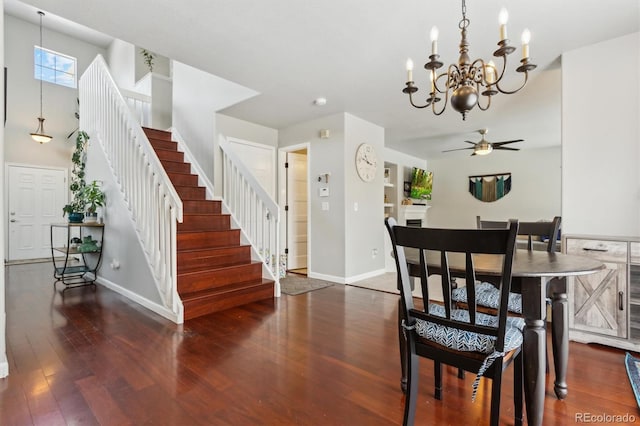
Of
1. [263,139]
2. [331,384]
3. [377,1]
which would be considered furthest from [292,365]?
[263,139]

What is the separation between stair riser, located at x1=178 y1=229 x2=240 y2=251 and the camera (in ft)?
11.3

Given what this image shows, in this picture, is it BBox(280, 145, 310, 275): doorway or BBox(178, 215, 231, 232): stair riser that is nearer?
BBox(178, 215, 231, 232): stair riser

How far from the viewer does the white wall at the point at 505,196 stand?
6.67 meters

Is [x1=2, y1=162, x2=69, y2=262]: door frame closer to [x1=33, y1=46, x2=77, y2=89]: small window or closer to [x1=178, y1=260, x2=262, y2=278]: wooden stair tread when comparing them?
[x1=33, y1=46, x2=77, y2=89]: small window

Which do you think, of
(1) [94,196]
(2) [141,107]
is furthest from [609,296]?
(2) [141,107]

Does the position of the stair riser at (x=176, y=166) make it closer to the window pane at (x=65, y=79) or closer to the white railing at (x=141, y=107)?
the white railing at (x=141, y=107)

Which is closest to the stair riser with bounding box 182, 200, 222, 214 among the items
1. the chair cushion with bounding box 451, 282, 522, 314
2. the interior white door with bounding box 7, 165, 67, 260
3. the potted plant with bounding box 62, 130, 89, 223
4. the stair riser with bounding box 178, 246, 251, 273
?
the stair riser with bounding box 178, 246, 251, 273

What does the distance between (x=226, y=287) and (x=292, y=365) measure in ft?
5.08

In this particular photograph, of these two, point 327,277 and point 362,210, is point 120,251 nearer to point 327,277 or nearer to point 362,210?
point 327,277

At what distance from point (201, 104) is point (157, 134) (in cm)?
106

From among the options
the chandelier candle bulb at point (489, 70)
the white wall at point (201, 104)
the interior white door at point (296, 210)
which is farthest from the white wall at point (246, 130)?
the chandelier candle bulb at point (489, 70)

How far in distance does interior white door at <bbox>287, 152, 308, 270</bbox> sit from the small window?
20.1ft

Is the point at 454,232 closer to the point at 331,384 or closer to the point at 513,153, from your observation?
the point at 331,384

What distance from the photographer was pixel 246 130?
477cm
